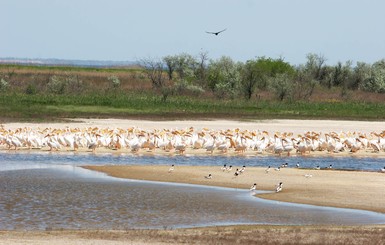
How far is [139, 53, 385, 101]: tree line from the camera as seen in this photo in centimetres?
6322

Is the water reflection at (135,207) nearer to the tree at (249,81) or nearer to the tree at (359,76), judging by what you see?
the tree at (249,81)

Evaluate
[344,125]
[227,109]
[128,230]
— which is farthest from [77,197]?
[227,109]

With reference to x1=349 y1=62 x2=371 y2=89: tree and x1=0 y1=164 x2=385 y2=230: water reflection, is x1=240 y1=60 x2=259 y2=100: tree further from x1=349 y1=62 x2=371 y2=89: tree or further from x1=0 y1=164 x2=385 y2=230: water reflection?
x1=0 y1=164 x2=385 y2=230: water reflection

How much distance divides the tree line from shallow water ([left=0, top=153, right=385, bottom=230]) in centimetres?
3404

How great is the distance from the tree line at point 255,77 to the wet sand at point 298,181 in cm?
3130

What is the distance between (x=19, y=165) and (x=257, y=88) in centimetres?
4420

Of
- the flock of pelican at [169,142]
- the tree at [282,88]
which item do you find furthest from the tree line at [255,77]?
the flock of pelican at [169,142]

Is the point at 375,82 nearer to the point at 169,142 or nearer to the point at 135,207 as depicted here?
the point at 169,142

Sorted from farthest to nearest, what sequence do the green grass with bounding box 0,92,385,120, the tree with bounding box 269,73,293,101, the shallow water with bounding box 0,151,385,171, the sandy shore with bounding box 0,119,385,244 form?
the tree with bounding box 269,73,293,101
the green grass with bounding box 0,92,385,120
the shallow water with bounding box 0,151,385,171
the sandy shore with bounding box 0,119,385,244

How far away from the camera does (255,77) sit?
6656 centimetres

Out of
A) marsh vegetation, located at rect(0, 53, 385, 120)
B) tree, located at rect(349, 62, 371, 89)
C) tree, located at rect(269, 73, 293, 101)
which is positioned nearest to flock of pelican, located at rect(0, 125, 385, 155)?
marsh vegetation, located at rect(0, 53, 385, 120)

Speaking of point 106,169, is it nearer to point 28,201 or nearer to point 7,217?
point 28,201

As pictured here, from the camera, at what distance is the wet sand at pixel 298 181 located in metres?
18.9

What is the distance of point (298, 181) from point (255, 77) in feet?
147
